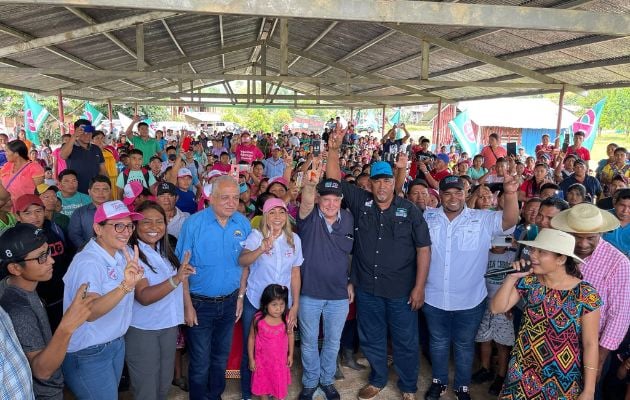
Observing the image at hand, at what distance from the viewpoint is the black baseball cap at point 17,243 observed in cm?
174

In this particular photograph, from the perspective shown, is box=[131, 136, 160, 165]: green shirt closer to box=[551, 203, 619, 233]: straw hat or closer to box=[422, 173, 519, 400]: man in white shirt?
box=[422, 173, 519, 400]: man in white shirt

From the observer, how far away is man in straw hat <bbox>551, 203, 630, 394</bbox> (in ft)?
7.77

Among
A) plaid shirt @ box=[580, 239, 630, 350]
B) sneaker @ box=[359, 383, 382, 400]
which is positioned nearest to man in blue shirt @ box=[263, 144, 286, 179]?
sneaker @ box=[359, 383, 382, 400]

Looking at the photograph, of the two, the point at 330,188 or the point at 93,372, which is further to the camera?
the point at 330,188

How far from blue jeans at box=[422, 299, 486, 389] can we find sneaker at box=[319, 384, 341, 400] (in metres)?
0.77

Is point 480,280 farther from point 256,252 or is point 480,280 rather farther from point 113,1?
point 113,1

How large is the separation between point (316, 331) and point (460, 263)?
115 centimetres

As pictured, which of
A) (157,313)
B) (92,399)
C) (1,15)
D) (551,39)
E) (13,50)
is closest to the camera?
(92,399)

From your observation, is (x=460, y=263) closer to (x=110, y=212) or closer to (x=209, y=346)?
(x=209, y=346)

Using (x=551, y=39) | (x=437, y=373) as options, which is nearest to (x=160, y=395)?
(x=437, y=373)

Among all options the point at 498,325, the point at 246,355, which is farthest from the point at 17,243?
the point at 498,325

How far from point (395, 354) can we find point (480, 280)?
0.85 m

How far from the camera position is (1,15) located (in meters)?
5.66

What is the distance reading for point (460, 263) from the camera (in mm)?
2965
